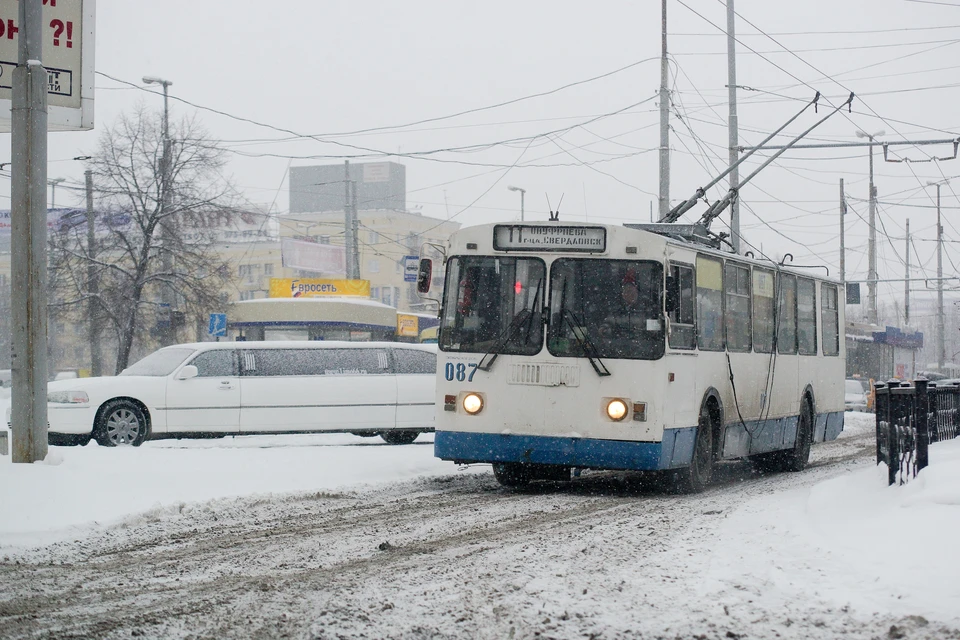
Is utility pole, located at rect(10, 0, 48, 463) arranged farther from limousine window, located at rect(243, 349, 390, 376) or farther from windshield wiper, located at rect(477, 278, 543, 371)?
limousine window, located at rect(243, 349, 390, 376)

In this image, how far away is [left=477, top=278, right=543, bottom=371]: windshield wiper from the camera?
12367mm

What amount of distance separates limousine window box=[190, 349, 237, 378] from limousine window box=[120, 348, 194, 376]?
23 cm

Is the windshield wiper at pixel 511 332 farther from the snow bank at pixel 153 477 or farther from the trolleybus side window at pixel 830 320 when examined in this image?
the trolleybus side window at pixel 830 320

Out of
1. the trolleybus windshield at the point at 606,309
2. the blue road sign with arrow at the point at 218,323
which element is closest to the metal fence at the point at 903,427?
the trolleybus windshield at the point at 606,309

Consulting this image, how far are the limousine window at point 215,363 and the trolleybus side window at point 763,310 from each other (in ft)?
26.8

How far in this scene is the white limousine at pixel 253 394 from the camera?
18.0 metres

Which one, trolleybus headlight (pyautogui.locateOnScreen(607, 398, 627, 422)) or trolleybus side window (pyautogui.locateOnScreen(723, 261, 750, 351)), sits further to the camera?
trolleybus side window (pyautogui.locateOnScreen(723, 261, 750, 351))

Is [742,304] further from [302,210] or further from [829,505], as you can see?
[302,210]

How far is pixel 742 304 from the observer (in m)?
14.7

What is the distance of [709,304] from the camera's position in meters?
13.6

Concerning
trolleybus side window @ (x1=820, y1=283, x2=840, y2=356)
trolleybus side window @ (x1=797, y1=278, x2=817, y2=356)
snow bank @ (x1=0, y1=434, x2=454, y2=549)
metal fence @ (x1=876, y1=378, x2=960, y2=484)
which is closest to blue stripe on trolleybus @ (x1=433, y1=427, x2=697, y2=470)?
snow bank @ (x1=0, y1=434, x2=454, y2=549)

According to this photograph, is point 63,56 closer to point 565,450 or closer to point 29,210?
point 29,210

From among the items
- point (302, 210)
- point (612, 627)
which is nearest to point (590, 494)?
point (612, 627)

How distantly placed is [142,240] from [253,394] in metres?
19.7
